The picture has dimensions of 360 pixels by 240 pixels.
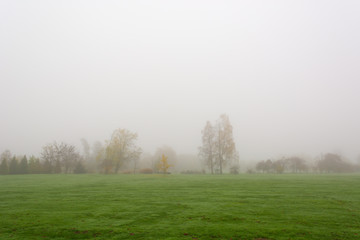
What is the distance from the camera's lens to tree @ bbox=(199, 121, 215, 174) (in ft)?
174

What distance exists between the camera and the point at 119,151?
187ft

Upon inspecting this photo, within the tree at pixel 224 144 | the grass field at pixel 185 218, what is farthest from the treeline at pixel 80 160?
the grass field at pixel 185 218

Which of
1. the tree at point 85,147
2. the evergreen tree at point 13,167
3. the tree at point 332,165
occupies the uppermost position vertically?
the tree at point 85,147

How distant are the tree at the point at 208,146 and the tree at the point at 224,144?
3.36ft

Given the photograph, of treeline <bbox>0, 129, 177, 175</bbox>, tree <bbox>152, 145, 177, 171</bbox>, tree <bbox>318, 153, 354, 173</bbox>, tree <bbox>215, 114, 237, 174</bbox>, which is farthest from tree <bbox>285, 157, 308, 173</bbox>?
tree <bbox>152, 145, 177, 171</bbox>

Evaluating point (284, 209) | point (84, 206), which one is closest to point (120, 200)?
point (84, 206)

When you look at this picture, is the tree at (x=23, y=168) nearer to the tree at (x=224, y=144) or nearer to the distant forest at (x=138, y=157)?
the distant forest at (x=138, y=157)

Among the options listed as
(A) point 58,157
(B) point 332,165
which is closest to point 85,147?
(A) point 58,157

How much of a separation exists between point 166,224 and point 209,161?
45625mm

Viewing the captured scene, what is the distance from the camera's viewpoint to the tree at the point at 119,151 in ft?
183

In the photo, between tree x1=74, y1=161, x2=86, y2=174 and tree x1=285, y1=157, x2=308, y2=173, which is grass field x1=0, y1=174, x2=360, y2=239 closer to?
tree x1=74, y1=161, x2=86, y2=174

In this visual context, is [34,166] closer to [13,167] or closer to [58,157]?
[13,167]

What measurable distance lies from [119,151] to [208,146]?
23740mm

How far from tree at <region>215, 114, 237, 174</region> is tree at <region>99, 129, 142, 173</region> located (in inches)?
854
